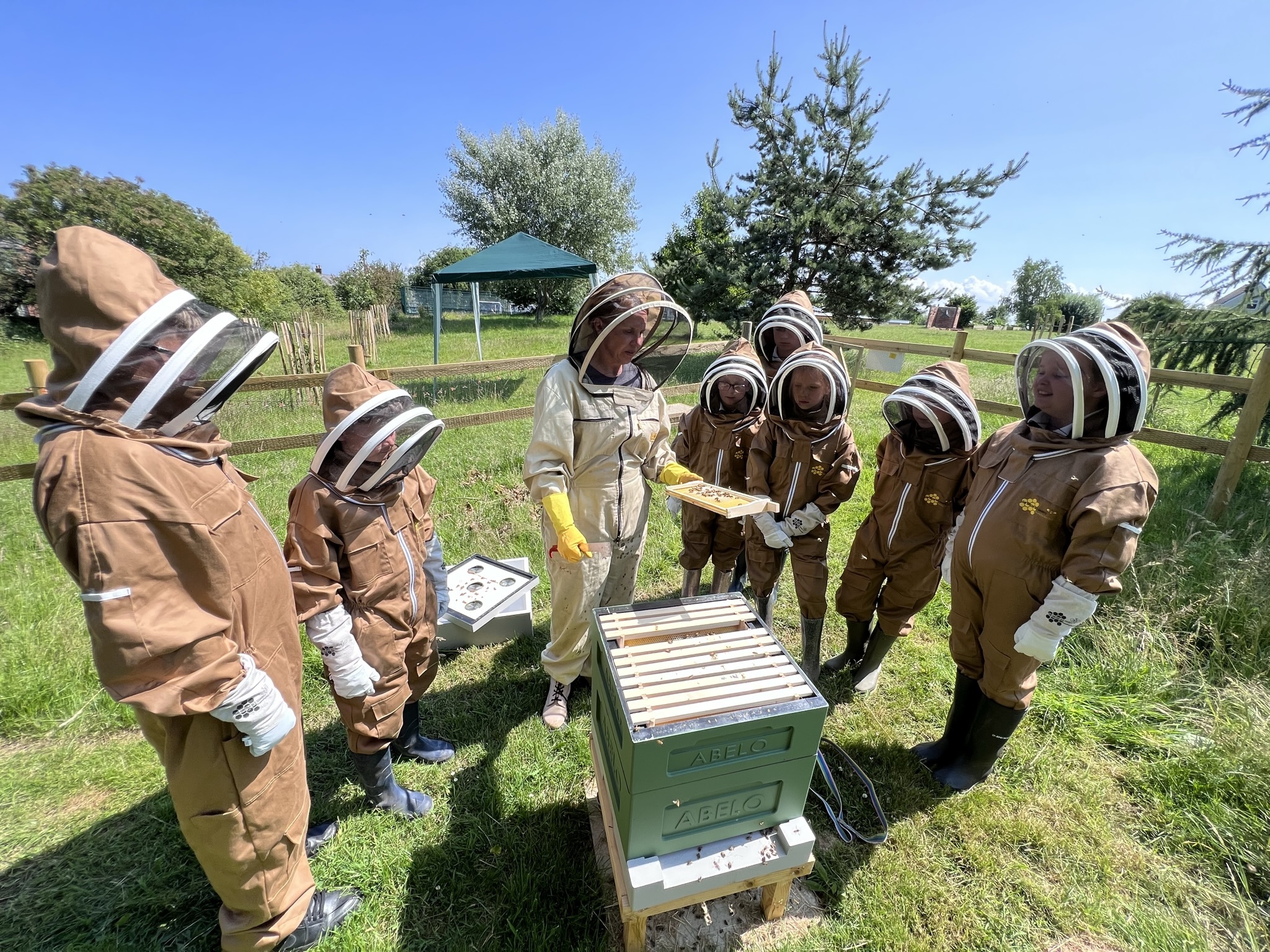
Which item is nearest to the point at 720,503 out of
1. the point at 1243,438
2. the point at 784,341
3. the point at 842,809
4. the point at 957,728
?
the point at 842,809

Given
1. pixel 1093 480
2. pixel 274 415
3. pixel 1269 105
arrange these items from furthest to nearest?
pixel 274 415 → pixel 1269 105 → pixel 1093 480

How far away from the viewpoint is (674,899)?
198 centimetres

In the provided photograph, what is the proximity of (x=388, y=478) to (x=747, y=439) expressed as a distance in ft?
8.47

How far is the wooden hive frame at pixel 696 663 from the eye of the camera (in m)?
1.87

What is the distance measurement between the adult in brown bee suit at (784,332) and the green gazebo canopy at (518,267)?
349 inches

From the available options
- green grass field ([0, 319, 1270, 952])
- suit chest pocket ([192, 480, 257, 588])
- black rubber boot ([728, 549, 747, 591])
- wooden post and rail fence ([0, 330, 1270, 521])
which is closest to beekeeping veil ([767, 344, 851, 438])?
wooden post and rail fence ([0, 330, 1270, 521])

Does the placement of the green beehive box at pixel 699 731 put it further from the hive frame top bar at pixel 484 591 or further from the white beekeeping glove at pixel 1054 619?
the hive frame top bar at pixel 484 591

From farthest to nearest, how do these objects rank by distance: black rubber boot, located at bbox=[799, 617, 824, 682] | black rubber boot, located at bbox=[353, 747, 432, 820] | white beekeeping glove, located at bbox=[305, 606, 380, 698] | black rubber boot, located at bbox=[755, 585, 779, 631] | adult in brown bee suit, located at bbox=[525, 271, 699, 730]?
black rubber boot, located at bbox=[755, 585, 779, 631] < black rubber boot, located at bbox=[799, 617, 824, 682] < adult in brown bee suit, located at bbox=[525, 271, 699, 730] < black rubber boot, located at bbox=[353, 747, 432, 820] < white beekeeping glove, located at bbox=[305, 606, 380, 698]

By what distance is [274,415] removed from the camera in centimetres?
884

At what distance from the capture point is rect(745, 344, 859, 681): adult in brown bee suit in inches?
128

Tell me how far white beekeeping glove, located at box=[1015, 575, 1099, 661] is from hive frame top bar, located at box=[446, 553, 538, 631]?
11.0ft

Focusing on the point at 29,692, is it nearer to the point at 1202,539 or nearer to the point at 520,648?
the point at 520,648

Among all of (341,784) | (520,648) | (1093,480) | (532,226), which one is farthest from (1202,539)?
(532,226)

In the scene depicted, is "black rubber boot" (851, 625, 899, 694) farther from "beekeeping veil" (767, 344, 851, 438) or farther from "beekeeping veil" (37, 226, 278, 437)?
"beekeeping veil" (37, 226, 278, 437)
